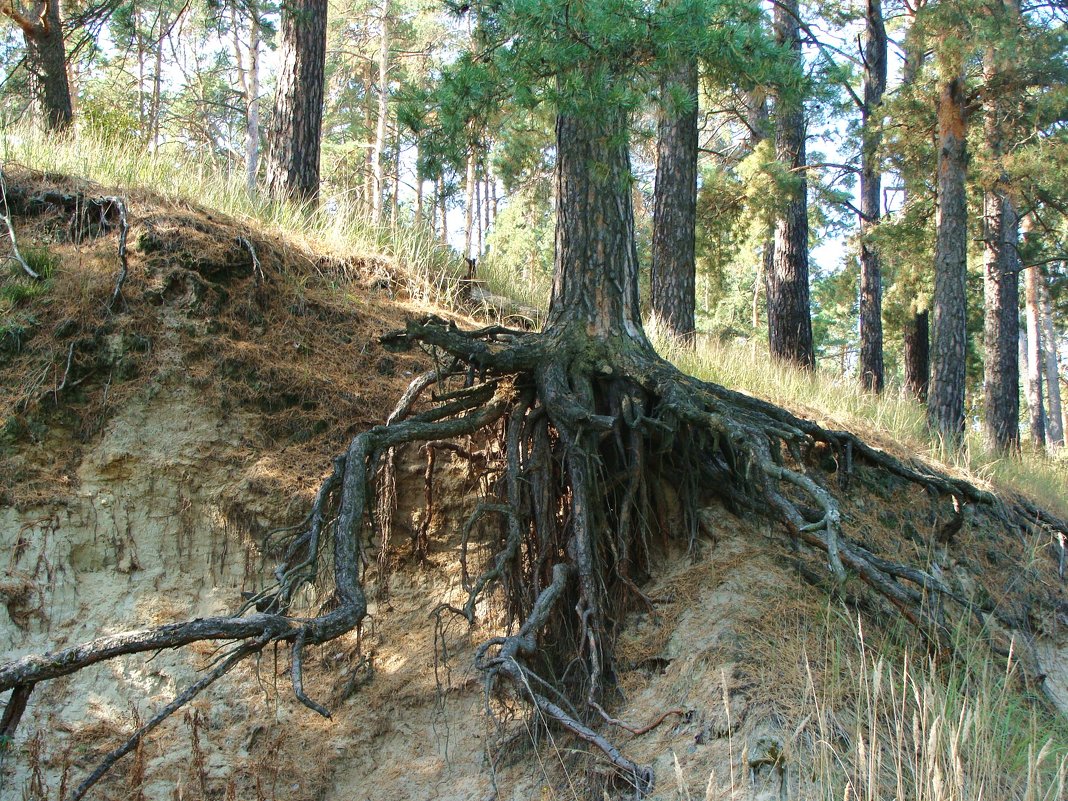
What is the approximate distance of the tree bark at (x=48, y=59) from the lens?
9.34 metres

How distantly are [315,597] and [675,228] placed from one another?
252 inches

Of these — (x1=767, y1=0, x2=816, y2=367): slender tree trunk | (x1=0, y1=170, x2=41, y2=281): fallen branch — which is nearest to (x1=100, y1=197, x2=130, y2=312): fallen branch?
(x1=0, y1=170, x2=41, y2=281): fallen branch

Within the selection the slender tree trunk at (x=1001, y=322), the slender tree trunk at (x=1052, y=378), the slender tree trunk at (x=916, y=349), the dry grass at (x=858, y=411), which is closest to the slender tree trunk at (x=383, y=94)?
the slender tree trunk at (x=916, y=349)

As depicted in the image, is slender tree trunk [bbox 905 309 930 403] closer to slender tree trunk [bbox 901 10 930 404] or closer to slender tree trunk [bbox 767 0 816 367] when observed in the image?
slender tree trunk [bbox 901 10 930 404]

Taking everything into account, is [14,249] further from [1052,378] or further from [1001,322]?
[1052,378]

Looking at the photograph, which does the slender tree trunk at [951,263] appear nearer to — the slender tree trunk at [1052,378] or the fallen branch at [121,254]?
the fallen branch at [121,254]

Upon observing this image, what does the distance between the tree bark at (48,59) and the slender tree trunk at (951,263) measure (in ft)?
32.2

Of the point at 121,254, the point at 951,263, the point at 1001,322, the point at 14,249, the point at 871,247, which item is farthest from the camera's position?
the point at 871,247

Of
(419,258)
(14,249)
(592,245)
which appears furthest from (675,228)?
(14,249)

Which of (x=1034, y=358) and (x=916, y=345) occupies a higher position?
(x=1034, y=358)

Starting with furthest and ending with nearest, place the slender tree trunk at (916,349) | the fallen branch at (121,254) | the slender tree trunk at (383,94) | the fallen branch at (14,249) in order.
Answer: the slender tree trunk at (383,94) < the slender tree trunk at (916,349) < the fallen branch at (14,249) < the fallen branch at (121,254)

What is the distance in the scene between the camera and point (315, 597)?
577 centimetres

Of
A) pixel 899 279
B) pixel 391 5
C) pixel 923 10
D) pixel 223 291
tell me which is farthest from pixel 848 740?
pixel 391 5

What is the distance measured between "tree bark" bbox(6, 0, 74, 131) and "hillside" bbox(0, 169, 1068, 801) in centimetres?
315
